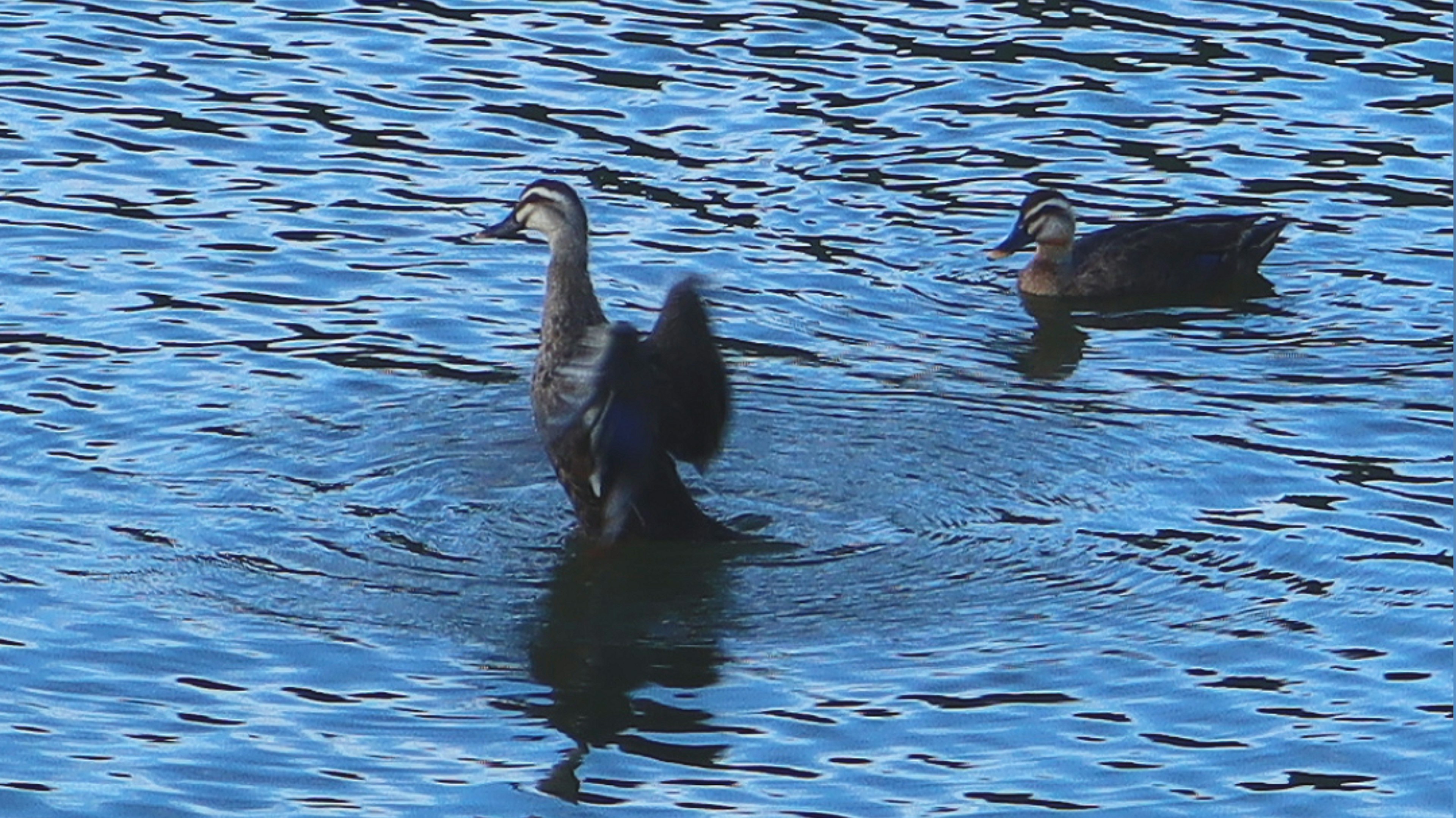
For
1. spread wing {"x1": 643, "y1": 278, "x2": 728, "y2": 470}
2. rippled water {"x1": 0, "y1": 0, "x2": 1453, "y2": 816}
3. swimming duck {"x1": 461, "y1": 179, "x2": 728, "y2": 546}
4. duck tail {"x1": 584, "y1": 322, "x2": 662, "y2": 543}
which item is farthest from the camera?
spread wing {"x1": 643, "y1": 278, "x2": 728, "y2": 470}

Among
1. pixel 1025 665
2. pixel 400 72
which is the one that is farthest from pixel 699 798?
pixel 400 72

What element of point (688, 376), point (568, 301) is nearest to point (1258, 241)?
point (568, 301)

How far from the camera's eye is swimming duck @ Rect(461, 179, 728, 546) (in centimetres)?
1147

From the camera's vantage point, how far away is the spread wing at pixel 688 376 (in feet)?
38.0

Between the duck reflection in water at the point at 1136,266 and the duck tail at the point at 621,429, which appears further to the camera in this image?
the duck reflection in water at the point at 1136,266

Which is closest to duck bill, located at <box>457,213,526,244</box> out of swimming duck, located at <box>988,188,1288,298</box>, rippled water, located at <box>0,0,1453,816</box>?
rippled water, located at <box>0,0,1453,816</box>

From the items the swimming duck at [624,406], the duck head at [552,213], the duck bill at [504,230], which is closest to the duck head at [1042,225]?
the duck bill at [504,230]

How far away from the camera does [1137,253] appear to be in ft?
52.4

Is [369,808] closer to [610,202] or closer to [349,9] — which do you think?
[610,202]

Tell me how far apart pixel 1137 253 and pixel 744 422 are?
3.45 metres

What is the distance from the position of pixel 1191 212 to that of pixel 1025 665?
22.7 feet

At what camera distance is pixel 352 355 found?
1417 centimetres

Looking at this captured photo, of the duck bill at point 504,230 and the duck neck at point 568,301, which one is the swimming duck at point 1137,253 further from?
the duck neck at point 568,301

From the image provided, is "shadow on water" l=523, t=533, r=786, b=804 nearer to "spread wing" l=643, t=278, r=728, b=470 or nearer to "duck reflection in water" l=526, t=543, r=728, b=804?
"duck reflection in water" l=526, t=543, r=728, b=804
